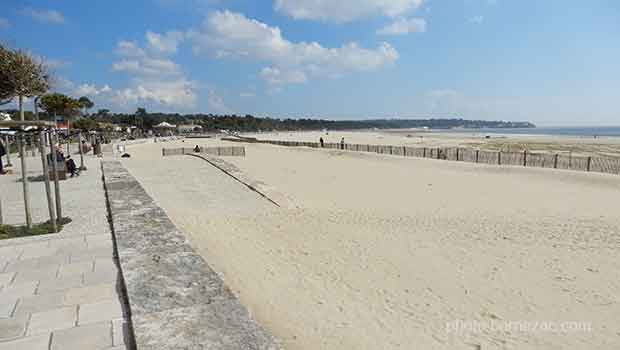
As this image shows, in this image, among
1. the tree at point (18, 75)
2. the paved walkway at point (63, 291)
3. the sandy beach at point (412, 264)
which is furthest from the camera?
the tree at point (18, 75)

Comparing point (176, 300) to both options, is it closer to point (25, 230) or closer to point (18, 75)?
point (25, 230)

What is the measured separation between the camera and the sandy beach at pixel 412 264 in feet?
12.8

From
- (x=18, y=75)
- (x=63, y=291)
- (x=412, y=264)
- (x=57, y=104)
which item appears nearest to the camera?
(x=63, y=291)

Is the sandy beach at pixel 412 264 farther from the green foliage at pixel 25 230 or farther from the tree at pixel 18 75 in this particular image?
the tree at pixel 18 75

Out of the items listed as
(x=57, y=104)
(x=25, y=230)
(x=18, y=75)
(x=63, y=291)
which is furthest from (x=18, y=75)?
(x=57, y=104)

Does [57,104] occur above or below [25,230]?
above

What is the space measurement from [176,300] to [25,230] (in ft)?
14.9

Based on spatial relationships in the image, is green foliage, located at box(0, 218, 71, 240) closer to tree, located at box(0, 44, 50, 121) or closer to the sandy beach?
the sandy beach

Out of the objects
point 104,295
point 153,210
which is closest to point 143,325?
point 104,295

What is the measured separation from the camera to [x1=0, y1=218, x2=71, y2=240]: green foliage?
5832mm

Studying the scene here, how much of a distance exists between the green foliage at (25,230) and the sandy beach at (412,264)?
219 centimetres

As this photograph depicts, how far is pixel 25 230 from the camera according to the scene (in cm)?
603

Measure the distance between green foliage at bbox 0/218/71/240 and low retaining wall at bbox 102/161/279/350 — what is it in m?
1.67

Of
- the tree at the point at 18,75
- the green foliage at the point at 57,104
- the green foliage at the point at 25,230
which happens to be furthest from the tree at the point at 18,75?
the green foliage at the point at 57,104
